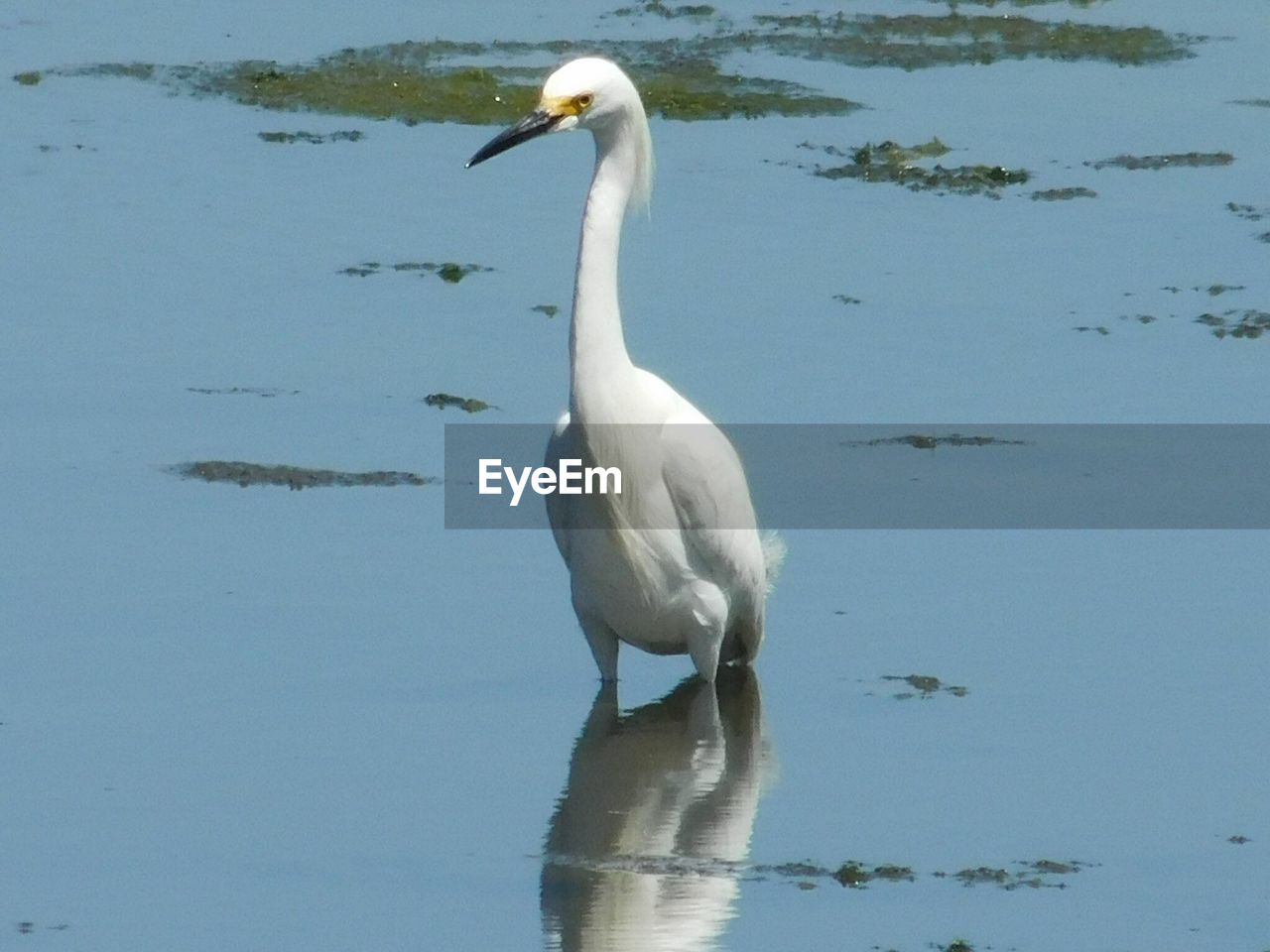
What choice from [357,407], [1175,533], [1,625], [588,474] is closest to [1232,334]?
[1175,533]

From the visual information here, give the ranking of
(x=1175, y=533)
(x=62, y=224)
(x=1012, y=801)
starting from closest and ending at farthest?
(x=1012, y=801) < (x=1175, y=533) < (x=62, y=224)

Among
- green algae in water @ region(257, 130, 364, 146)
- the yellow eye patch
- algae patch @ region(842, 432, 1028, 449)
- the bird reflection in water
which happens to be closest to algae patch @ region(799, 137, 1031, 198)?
green algae in water @ region(257, 130, 364, 146)

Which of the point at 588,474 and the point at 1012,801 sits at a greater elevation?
the point at 588,474

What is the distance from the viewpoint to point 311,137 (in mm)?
13156

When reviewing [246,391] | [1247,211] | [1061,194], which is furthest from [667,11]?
[246,391]

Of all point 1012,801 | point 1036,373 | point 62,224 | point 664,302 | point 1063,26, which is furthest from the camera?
point 1063,26

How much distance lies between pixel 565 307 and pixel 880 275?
4.60 ft

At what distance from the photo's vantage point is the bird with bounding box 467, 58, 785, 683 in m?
6.76

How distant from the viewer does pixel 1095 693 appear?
712 centimetres

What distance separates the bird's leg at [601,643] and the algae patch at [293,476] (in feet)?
4.80

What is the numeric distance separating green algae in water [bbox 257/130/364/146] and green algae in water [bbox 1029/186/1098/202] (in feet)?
10.7

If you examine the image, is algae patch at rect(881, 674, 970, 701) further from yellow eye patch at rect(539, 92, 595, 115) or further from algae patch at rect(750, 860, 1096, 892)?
yellow eye patch at rect(539, 92, 595, 115)

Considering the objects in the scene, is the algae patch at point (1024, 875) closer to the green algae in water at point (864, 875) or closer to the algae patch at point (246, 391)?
the green algae in water at point (864, 875)

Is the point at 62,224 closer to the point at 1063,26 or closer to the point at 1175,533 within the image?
the point at 1175,533
